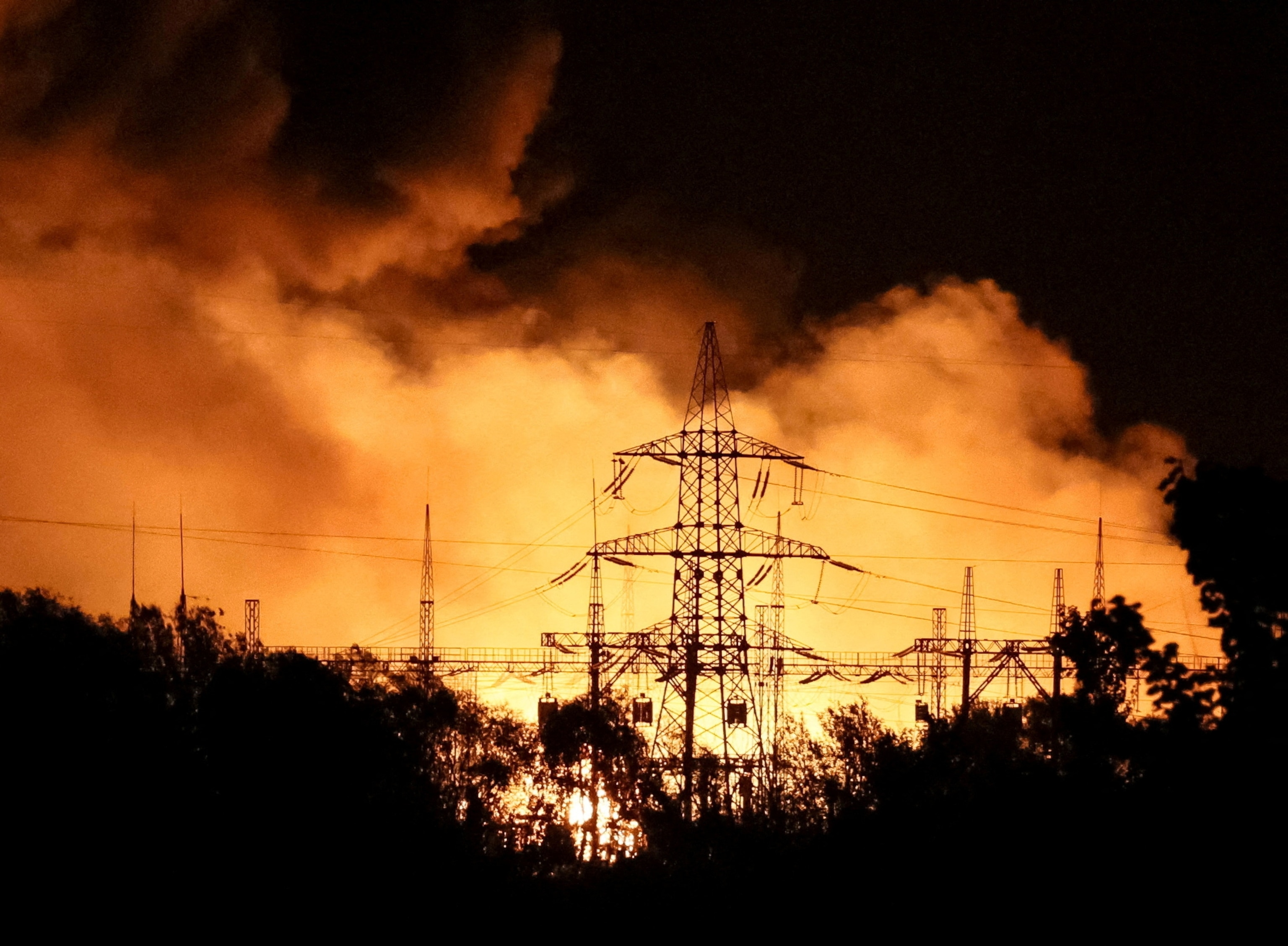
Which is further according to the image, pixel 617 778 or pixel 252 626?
pixel 252 626

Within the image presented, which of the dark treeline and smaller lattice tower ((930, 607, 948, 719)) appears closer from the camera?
the dark treeline

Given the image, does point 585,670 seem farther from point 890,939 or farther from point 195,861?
point 890,939

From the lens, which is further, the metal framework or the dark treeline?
the metal framework

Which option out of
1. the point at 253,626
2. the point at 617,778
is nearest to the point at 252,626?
the point at 253,626

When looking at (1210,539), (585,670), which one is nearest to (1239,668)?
(1210,539)

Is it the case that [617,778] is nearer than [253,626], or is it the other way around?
[617,778]

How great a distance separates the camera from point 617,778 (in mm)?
37562

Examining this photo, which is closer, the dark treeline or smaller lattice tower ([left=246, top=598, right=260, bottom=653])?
the dark treeline

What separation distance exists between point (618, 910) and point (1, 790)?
10.9 m

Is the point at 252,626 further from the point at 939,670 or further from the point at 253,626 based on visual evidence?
the point at 939,670

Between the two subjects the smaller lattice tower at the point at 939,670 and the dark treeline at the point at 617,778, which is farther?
the smaller lattice tower at the point at 939,670

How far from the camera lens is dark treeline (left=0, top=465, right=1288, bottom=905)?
1436cm

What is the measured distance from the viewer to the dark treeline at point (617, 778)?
565 inches

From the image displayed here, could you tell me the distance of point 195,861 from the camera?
27500 millimetres
